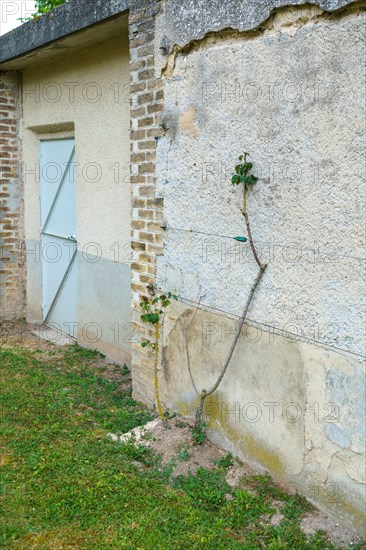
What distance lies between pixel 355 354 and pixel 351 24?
1.62 m

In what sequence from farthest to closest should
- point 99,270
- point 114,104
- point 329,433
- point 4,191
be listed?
1. point 4,191
2. point 99,270
3. point 114,104
4. point 329,433

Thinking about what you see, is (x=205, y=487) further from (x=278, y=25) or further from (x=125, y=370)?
(x=278, y=25)

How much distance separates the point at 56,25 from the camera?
19.1ft

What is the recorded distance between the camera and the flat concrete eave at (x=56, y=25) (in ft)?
16.3

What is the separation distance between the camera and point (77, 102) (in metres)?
6.43

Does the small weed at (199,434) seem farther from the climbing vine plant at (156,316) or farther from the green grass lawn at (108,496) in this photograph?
the climbing vine plant at (156,316)

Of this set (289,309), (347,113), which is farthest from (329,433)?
(347,113)

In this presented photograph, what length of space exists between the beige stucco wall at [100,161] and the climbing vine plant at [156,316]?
1321 mm

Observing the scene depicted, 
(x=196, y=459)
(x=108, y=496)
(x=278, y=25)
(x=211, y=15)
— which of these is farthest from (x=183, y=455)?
(x=211, y=15)

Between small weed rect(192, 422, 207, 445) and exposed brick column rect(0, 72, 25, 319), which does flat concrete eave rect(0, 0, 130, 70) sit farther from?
small weed rect(192, 422, 207, 445)

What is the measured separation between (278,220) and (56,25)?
11.9 ft

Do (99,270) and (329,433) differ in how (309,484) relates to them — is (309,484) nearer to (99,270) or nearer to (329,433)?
(329,433)

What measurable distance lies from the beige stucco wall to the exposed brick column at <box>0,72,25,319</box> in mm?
640

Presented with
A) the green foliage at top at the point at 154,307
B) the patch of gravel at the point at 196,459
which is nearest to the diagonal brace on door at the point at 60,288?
the green foliage at top at the point at 154,307
